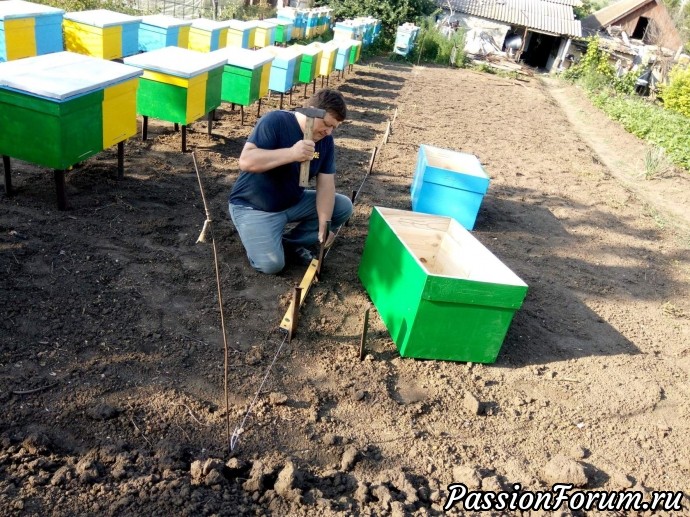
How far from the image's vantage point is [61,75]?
383 centimetres

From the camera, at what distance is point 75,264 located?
3518mm

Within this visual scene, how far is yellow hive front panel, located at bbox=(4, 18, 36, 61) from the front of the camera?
589 cm

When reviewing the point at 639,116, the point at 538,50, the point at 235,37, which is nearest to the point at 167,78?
the point at 235,37

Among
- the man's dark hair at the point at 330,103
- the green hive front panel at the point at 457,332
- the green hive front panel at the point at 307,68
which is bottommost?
the green hive front panel at the point at 457,332

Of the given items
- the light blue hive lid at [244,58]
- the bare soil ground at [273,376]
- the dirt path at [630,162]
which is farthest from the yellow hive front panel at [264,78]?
the dirt path at [630,162]

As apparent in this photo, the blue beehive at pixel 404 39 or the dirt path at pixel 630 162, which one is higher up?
the blue beehive at pixel 404 39

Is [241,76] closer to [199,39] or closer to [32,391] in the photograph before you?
[199,39]

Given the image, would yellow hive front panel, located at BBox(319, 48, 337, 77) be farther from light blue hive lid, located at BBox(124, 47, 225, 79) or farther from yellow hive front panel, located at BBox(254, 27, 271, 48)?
light blue hive lid, located at BBox(124, 47, 225, 79)

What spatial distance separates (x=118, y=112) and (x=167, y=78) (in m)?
0.86

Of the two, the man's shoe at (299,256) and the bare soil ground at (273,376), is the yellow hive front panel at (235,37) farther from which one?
the man's shoe at (299,256)

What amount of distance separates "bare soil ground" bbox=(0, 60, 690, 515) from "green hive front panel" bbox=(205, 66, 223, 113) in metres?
0.61

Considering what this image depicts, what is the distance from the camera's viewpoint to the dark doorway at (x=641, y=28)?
34.8 m

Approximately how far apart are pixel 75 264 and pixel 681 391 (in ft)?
12.8

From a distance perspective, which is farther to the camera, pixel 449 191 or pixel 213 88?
pixel 213 88
